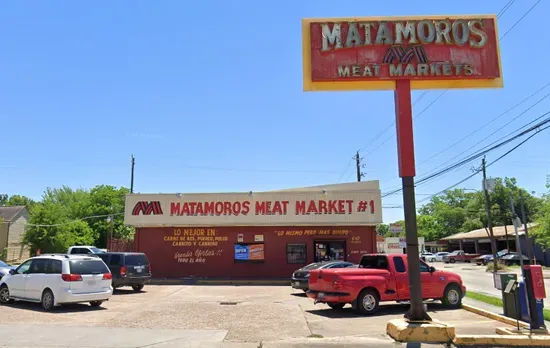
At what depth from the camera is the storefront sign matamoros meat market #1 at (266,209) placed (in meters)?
27.1

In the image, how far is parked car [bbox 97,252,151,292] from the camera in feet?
64.7

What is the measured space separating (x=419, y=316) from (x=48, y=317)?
9.44 m

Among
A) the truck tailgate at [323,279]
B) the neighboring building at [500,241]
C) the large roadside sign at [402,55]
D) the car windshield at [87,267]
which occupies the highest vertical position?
the large roadside sign at [402,55]

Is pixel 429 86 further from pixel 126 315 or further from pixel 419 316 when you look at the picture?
pixel 126 315

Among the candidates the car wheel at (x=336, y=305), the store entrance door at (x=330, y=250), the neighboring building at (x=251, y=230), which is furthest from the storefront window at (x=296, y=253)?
the car wheel at (x=336, y=305)

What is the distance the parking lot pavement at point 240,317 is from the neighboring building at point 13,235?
3993 centimetres

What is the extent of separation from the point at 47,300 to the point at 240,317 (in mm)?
5936

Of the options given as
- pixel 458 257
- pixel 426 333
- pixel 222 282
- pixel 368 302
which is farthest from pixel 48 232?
pixel 458 257

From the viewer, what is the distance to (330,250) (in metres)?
27.6

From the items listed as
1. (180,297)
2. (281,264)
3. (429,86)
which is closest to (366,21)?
(429,86)

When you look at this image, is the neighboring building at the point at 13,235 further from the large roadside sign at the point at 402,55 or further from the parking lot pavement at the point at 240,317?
the large roadside sign at the point at 402,55

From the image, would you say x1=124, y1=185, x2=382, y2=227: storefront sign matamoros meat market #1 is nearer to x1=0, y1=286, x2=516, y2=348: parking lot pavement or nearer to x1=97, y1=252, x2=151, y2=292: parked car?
x1=97, y1=252, x2=151, y2=292: parked car

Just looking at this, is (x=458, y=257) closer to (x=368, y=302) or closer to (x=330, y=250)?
(x=330, y=250)

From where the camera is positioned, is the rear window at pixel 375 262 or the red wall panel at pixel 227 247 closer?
the rear window at pixel 375 262
